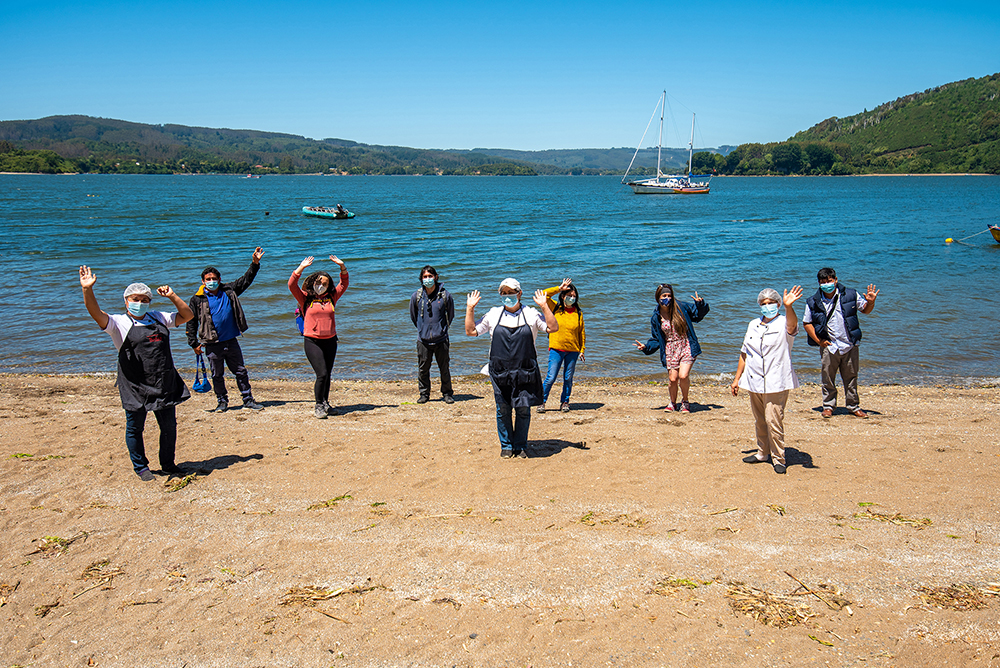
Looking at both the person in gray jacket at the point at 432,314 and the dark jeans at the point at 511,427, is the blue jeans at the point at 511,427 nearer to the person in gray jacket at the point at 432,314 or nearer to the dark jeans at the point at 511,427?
the dark jeans at the point at 511,427

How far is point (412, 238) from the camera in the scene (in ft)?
141

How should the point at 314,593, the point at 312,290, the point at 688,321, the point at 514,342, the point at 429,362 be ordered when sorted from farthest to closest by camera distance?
the point at 429,362, the point at 688,321, the point at 312,290, the point at 514,342, the point at 314,593

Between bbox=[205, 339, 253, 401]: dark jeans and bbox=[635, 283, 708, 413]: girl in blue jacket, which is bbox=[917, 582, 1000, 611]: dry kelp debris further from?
bbox=[205, 339, 253, 401]: dark jeans

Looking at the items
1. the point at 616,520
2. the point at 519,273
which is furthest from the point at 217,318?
the point at 519,273

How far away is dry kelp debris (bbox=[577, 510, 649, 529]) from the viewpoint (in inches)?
230

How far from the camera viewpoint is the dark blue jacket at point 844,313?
8672mm

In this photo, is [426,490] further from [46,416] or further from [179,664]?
[46,416]

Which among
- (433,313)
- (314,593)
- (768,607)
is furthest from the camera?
(433,313)

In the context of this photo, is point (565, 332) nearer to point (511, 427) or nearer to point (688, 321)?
point (688, 321)

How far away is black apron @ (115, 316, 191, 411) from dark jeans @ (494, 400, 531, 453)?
339cm

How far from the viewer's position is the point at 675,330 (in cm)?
896

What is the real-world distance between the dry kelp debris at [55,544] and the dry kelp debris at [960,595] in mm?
6926

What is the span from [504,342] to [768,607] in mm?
3493

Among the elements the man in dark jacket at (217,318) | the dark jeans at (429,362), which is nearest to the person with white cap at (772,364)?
the dark jeans at (429,362)
